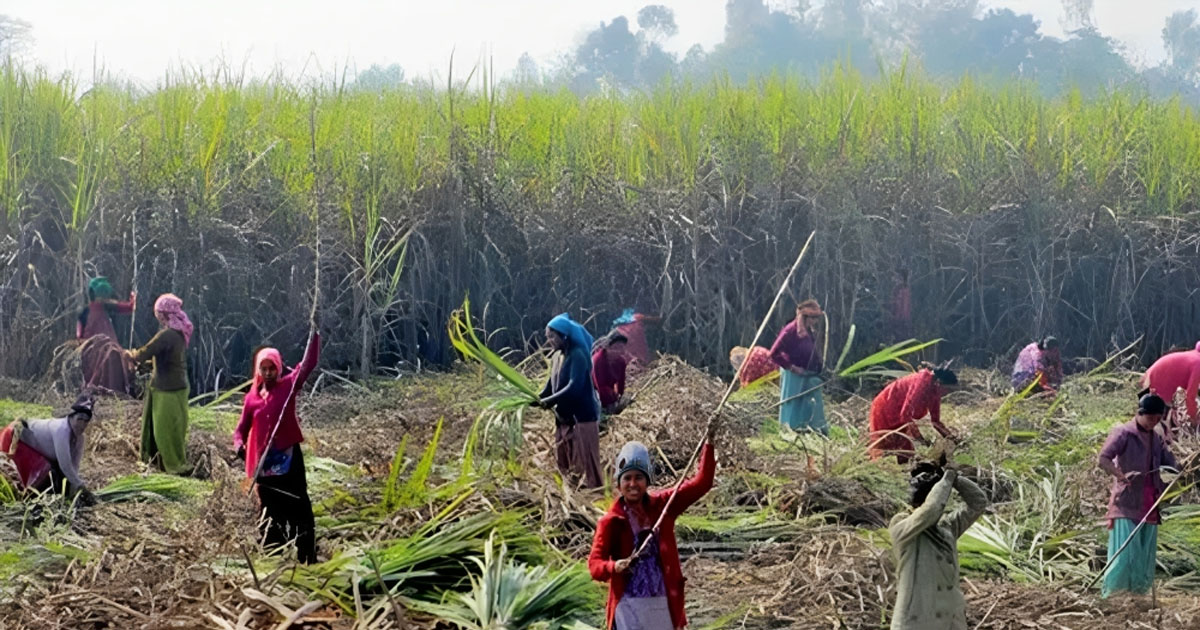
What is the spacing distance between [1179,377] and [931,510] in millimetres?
4610

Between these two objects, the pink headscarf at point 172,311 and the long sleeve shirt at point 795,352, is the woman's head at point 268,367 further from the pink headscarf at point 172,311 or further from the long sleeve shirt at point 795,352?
the long sleeve shirt at point 795,352

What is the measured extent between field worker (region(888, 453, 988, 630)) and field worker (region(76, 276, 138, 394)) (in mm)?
7742

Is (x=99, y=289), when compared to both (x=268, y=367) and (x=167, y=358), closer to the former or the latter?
(x=167, y=358)

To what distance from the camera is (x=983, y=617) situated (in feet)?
19.1

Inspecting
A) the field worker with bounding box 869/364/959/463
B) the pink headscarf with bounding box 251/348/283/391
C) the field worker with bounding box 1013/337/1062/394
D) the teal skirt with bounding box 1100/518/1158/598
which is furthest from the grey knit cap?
the field worker with bounding box 1013/337/1062/394

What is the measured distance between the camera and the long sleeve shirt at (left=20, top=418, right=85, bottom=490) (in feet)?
24.3

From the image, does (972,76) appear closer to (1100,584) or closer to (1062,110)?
(1062,110)

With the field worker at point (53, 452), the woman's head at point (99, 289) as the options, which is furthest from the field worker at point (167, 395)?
the woman's head at point (99, 289)

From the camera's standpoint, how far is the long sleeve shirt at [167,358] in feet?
30.2

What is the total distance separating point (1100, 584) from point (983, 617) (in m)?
1.23

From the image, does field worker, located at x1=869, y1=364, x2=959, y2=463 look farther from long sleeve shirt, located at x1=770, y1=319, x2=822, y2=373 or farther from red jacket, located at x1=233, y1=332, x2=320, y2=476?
red jacket, located at x1=233, y1=332, x2=320, y2=476

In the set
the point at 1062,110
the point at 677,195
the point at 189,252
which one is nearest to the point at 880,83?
the point at 1062,110

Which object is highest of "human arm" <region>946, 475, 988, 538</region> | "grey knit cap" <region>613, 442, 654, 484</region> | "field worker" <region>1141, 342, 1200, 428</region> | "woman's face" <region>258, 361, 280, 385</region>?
"grey knit cap" <region>613, 442, 654, 484</region>

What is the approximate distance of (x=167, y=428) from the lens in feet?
30.1
